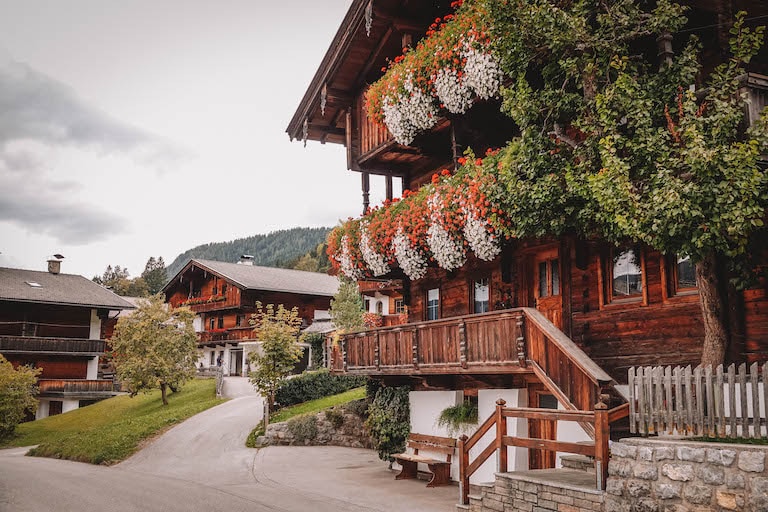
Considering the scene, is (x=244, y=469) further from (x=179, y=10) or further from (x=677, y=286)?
(x=179, y=10)

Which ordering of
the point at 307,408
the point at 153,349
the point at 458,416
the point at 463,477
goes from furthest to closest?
the point at 153,349 < the point at 307,408 < the point at 458,416 < the point at 463,477

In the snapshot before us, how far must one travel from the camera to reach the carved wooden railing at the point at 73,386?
45812mm

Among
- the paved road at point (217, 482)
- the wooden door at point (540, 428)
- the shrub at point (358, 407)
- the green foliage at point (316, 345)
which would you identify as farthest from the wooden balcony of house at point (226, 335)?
the wooden door at point (540, 428)

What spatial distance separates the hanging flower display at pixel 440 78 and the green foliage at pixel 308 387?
16.8 meters

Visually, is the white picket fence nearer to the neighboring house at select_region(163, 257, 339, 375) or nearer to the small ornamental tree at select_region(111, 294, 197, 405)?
the small ornamental tree at select_region(111, 294, 197, 405)

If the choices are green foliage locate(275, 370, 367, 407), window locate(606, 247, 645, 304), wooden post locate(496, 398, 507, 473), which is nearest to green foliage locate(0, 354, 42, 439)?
green foliage locate(275, 370, 367, 407)

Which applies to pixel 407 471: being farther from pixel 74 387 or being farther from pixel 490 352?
pixel 74 387

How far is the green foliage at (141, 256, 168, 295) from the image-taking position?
118m

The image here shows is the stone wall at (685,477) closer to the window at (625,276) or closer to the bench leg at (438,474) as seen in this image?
the window at (625,276)

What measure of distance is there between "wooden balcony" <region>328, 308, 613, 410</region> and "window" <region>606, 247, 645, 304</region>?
179 cm

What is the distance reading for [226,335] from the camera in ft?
185

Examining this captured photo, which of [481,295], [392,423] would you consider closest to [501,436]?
[481,295]

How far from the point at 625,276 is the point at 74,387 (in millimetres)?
42852

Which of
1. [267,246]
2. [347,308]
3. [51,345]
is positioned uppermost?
[267,246]
